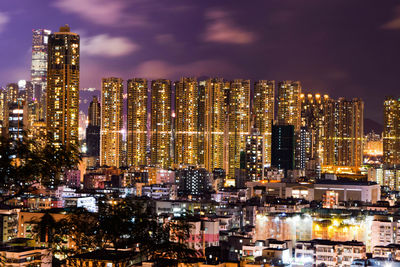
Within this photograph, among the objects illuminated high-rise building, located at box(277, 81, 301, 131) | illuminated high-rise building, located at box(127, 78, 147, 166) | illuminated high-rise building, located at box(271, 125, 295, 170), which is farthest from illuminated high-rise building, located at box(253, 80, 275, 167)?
illuminated high-rise building, located at box(127, 78, 147, 166)

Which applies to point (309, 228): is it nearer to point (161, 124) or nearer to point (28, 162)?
point (28, 162)

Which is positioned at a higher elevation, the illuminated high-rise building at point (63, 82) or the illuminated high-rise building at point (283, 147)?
the illuminated high-rise building at point (63, 82)

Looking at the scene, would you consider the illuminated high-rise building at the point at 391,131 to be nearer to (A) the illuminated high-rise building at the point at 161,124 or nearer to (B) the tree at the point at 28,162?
(A) the illuminated high-rise building at the point at 161,124

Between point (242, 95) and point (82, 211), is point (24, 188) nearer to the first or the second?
point (82, 211)

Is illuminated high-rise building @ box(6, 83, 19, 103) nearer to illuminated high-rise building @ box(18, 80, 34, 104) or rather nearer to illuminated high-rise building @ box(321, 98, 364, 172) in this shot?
illuminated high-rise building @ box(18, 80, 34, 104)

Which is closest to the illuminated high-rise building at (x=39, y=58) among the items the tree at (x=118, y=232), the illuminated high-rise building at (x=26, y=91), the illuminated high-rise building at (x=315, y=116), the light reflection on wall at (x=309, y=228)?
the illuminated high-rise building at (x=26, y=91)
